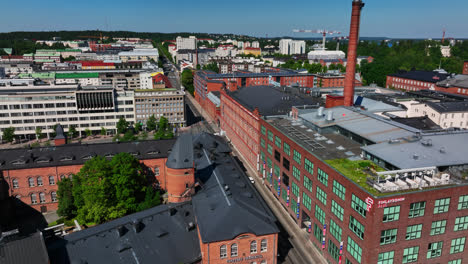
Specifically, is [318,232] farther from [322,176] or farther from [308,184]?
[322,176]

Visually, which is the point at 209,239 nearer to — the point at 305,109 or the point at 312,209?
the point at 312,209

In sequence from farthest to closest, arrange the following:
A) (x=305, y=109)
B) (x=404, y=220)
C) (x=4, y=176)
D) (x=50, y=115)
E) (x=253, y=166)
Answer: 1. (x=50, y=115)
2. (x=253, y=166)
3. (x=305, y=109)
4. (x=4, y=176)
5. (x=404, y=220)

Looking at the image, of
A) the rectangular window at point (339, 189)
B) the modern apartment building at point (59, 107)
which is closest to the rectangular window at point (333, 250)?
the rectangular window at point (339, 189)

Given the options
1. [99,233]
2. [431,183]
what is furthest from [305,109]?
[99,233]

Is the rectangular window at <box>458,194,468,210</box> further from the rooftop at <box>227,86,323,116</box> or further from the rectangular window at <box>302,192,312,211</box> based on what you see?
the rooftop at <box>227,86,323,116</box>

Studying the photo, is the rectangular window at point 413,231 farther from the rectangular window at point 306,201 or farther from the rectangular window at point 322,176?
the rectangular window at point 306,201
